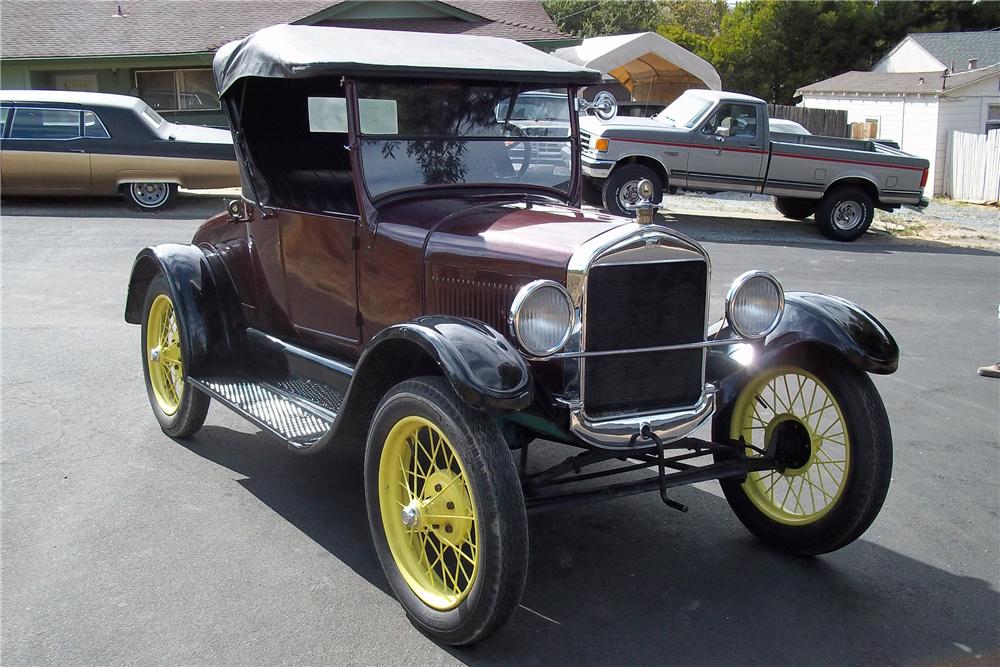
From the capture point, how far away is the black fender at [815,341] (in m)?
3.65

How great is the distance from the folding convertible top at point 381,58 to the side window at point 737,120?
9.86 metres

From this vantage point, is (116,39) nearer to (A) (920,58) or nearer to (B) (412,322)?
(B) (412,322)

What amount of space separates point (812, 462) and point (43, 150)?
1213 cm

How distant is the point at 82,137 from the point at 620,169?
7.59 m

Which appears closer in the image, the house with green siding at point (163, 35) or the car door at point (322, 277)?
the car door at point (322, 277)

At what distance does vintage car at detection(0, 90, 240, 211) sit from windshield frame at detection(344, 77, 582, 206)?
31.3 ft

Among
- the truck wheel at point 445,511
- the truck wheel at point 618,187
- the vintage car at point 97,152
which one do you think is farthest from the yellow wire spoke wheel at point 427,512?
the vintage car at point 97,152

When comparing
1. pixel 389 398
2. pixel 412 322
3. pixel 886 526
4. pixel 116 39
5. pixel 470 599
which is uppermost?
pixel 116 39

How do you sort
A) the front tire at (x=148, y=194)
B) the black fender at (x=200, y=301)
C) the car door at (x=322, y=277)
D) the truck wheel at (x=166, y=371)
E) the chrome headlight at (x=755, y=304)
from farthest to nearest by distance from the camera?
1. the front tire at (x=148, y=194)
2. the truck wheel at (x=166, y=371)
3. the black fender at (x=200, y=301)
4. the car door at (x=322, y=277)
5. the chrome headlight at (x=755, y=304)

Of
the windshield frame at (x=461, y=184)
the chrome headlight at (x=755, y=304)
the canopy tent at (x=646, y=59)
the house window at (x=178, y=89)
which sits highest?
the canopy tent at (x=646, y=59)

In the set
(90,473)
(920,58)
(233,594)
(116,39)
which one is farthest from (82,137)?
(920,58)

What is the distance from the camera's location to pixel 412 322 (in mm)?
3287

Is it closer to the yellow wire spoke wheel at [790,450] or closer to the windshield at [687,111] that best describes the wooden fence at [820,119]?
the windshield at [687,111]

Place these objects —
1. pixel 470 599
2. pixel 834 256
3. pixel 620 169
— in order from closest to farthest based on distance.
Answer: pixel 470 599, pixel 834 256, pixel 620 169
